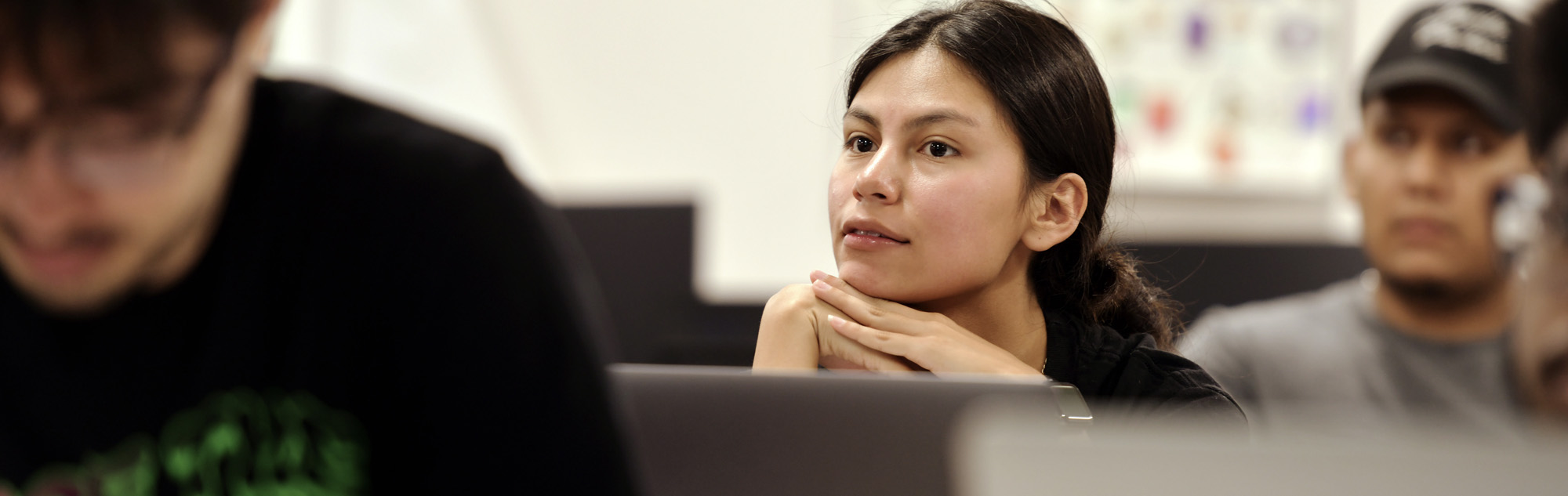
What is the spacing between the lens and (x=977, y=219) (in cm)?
89

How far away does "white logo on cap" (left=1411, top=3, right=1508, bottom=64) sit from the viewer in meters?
1.21

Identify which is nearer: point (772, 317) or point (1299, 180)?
point (772, 317)

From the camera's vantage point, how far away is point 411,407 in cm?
53

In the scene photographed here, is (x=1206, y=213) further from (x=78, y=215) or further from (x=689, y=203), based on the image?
(x=78, y=215)

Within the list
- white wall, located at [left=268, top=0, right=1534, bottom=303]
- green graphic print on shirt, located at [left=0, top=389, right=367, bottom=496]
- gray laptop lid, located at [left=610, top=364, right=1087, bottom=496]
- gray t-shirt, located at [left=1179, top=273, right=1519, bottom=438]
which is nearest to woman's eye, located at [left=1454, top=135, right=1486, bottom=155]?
gray t-shirt, located at [left=1179, top=273, right=1519, bottom=438]

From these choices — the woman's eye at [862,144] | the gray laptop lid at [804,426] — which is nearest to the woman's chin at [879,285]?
the woman's eye at [862,144]

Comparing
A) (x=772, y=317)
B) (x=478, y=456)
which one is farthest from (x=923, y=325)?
(x=478, y=456)

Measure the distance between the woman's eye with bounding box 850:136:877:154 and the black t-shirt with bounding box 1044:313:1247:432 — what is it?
0.21m

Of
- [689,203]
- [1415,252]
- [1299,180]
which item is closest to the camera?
[1415,252]

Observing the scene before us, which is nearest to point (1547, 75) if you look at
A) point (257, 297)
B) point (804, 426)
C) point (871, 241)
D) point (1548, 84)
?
point (1548, 84)

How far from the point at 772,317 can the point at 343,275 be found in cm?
44

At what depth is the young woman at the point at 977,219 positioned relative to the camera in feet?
2.89

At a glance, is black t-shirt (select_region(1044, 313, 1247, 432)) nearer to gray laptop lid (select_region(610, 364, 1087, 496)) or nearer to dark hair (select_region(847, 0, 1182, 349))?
dark hair (select_region(847, 0, 1182, 349))

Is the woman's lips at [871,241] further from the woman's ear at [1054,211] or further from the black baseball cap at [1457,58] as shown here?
the black baseball cap at [1457,58]
